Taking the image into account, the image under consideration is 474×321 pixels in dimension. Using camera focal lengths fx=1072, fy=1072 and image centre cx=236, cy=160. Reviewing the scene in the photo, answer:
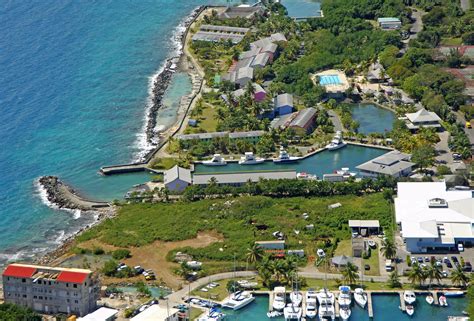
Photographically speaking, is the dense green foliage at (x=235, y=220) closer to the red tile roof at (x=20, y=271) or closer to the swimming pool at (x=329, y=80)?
the red tile roof at (x=20, y=271)

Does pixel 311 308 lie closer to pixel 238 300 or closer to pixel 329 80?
pixel 238 300

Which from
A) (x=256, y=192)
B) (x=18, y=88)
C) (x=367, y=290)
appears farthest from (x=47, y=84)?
(x=367, y=290)

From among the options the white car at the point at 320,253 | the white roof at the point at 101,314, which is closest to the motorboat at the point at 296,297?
the white car at the point at 320,253

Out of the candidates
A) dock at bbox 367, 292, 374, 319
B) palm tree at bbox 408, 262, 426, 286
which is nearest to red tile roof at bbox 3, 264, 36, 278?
dock at bbox 367, 292, 374, 319

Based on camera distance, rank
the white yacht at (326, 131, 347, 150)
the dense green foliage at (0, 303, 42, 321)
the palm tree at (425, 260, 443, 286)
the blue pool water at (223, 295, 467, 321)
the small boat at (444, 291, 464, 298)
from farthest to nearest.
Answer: the white yacht at (326, 131, 347, 150), the palm tree at (425, 260, 443, 286), the small boat at (444, 291, 464, 298), the blue pool water at (223, 295, 467, 321), the dense green foliage at (0, 303, 42, 321)

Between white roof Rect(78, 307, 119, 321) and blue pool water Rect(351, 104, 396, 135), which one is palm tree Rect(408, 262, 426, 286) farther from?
blue pool water Rect(351, 104, 396, 135)

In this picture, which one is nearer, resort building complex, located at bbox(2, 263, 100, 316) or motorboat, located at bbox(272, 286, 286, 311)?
motorboat, located at bbox(272, 286, 286, 311)

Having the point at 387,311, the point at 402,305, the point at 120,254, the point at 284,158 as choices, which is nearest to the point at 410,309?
the point at 402,305
